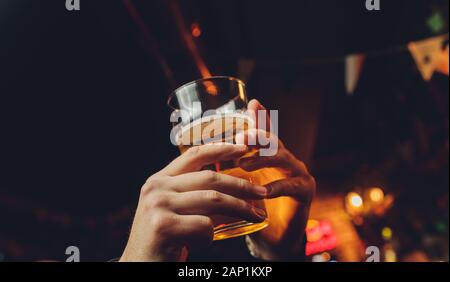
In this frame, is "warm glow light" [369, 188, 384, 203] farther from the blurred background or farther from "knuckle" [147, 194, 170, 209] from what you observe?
"knuckle" [147, 194, 170, 209]

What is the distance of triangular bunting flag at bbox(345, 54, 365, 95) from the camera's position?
402cm

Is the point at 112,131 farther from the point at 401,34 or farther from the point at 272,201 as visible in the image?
the point at 401,34

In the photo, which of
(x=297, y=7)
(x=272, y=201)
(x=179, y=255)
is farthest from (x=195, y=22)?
(x=179, y=255)

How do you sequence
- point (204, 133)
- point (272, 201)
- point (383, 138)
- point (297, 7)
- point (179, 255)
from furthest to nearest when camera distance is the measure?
1. point (383, 138)
2. point (297, 7)
3. point (272, 201)
4. point (204, 133)
5. point (179, 255)

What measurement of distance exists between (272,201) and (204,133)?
482 millimetres

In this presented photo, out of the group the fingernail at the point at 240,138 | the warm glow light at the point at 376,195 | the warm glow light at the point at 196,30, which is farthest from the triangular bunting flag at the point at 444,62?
the warm glow light at the point at 376,195

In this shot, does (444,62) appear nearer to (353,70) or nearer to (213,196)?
(353,70)

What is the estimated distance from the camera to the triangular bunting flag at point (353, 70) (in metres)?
4.02

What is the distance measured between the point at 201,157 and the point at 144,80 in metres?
1.91

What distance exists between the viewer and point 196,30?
9.06ft

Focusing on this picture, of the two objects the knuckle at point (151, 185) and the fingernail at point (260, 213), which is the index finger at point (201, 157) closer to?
the knuckle at point (151, 185)
